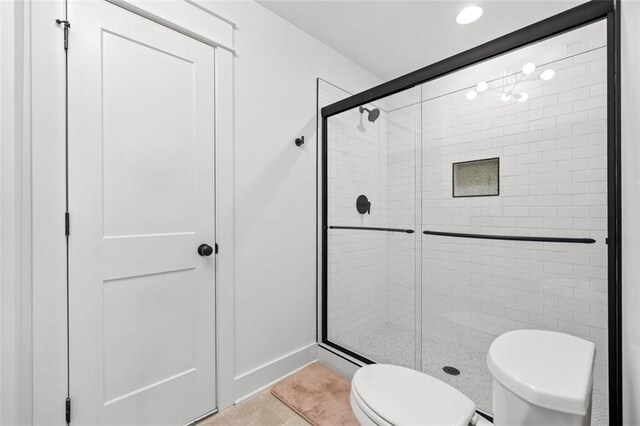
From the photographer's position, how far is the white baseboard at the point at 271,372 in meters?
1.74

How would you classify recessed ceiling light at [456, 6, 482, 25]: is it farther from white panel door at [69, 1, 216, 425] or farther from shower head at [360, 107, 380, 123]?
white panel door at [69, 1, 216, 425]

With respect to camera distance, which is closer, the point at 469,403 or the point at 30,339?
the point at 469,403

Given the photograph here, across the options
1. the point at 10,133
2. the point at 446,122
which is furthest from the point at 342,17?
the point at 10,133

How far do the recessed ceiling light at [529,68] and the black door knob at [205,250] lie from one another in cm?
187

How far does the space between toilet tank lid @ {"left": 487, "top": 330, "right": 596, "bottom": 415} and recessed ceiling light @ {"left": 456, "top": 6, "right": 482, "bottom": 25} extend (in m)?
1.96

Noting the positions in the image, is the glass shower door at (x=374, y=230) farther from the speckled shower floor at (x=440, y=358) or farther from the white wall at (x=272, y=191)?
the white wall at (x=272, y=191)

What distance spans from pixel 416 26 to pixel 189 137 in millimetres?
1760

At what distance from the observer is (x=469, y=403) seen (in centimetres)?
102

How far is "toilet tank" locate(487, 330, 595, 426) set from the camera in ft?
2.24

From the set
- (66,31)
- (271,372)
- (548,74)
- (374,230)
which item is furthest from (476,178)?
(66,31)

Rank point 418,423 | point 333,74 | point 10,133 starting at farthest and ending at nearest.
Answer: point 333,74 → point 10,133 → point 418,423

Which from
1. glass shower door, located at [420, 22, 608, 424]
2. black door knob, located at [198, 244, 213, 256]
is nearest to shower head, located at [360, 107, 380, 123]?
glass shower door, located at [420, 22, 608, 424]

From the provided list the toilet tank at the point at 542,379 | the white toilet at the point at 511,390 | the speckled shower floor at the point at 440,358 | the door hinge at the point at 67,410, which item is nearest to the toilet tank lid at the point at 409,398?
the white toilet at the point at 511,390

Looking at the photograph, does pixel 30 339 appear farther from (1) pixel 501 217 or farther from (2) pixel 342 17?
(2) pixel 342 17
